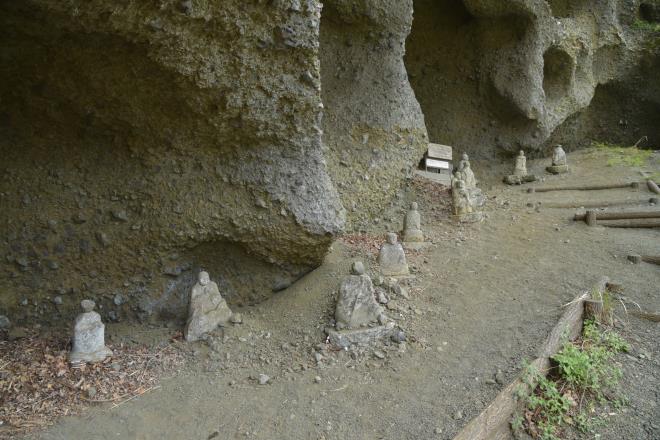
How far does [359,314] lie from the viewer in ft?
13.8

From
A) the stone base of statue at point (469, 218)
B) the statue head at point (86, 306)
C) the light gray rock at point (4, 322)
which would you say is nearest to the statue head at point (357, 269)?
the statue head at point (86, 306)

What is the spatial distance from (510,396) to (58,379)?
3.44m

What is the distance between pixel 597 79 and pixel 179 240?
12.8 m

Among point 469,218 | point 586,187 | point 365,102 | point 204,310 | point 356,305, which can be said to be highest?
point 365,102

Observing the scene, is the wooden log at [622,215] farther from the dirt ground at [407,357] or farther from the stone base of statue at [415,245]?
the stone base of statue at [415,245]

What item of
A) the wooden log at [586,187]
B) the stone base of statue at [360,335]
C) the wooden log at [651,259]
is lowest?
the stone base of statue at [360,335]

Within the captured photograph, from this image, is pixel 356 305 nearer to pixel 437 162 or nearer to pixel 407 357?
pixel 407 357

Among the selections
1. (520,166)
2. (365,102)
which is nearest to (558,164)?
(520,166)

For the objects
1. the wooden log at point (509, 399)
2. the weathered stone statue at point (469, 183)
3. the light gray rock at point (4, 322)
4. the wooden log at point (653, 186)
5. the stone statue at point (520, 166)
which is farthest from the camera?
the stone statue at point (520, 166)

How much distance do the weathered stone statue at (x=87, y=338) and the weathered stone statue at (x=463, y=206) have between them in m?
5.30

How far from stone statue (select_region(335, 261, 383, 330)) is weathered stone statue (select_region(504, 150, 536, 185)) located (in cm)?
705

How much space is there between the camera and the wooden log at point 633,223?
6574mm

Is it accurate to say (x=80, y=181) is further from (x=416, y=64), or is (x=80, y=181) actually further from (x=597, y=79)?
(x=597, y=79)

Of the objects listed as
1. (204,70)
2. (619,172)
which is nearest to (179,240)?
(204,70)
